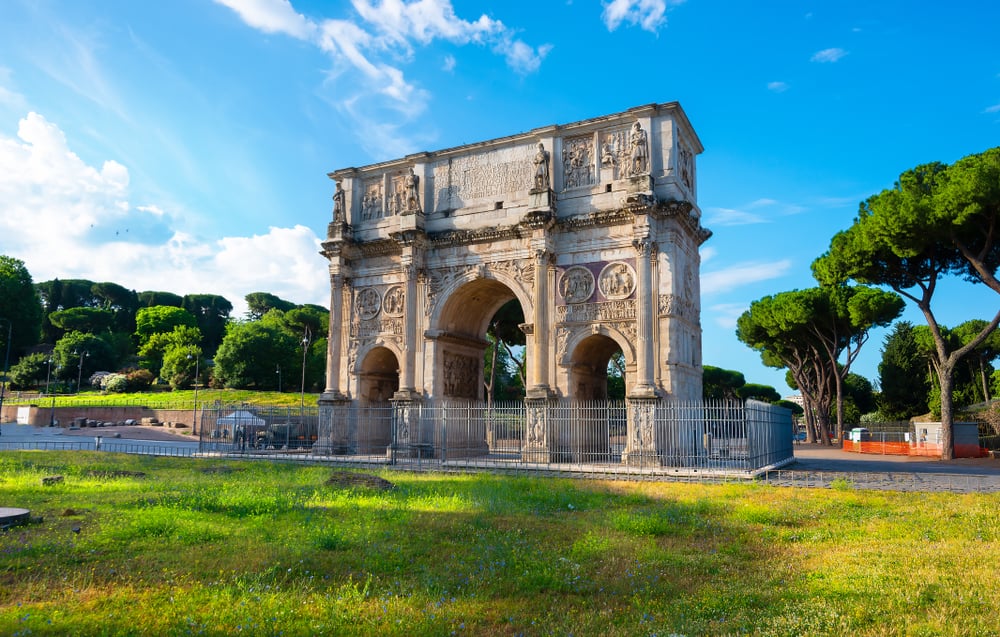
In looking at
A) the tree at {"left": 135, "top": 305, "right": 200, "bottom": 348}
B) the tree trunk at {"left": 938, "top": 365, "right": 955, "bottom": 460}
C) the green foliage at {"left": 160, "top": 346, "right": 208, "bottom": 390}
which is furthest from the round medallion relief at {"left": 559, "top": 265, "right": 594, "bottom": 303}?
the tree at {"left": 135, "top": 305, "right": 200, "bottom": 348}

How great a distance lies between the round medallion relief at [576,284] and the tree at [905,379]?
134 ft

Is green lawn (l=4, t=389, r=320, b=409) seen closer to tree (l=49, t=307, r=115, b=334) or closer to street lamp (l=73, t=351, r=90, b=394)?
street lamp (l=73, t=351, r=90, b=394)

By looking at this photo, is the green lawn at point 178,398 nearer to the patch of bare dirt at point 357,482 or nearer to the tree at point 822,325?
the tree at point 822,325

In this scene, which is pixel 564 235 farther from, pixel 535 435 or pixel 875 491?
pixel 875 491

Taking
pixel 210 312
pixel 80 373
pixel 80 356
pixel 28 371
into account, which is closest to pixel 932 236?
pixel 80 373

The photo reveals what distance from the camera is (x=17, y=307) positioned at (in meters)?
66.1

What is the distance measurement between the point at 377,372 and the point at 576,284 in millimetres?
9093

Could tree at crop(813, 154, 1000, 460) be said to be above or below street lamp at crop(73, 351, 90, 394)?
above

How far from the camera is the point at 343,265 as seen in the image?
26.3 m

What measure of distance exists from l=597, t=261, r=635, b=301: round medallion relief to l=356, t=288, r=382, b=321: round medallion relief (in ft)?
→ 29.0

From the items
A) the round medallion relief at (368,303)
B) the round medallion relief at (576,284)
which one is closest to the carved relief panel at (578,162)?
the round medallion relief at (576,284)

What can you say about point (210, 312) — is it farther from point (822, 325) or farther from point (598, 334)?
point (598, 334)

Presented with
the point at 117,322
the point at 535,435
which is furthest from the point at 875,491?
the point at 117,322

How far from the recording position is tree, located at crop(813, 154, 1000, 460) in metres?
22.9
